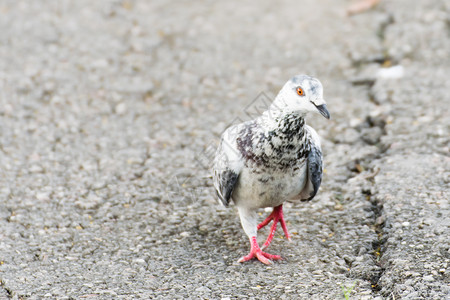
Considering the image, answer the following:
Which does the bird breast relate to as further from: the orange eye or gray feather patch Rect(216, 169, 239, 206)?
the orange eye

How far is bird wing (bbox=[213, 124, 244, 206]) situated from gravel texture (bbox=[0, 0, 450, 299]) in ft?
1.33

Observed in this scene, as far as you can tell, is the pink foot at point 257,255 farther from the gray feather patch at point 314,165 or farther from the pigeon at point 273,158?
the gray feather patch at point 314,165

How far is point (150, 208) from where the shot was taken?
4.05m

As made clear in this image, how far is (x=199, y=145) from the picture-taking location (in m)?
4.79

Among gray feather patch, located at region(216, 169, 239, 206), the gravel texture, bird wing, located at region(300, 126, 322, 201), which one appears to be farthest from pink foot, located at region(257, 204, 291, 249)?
gray feather patch, located at region(216, 169, 239, 206)

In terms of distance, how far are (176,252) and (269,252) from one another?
21.6 inches

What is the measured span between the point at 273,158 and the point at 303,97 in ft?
1.23

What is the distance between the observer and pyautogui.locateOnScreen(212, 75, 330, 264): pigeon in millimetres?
3168

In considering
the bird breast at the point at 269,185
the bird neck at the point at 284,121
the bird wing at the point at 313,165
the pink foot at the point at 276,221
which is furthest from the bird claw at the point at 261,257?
the bird neck at the point at 284,121

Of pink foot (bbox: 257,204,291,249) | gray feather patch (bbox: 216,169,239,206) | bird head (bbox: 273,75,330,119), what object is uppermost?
bird head (bbox: 273,75,330,119)

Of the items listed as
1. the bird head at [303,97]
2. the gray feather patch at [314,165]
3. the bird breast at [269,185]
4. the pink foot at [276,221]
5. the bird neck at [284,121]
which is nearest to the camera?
the bird head at [303,97]

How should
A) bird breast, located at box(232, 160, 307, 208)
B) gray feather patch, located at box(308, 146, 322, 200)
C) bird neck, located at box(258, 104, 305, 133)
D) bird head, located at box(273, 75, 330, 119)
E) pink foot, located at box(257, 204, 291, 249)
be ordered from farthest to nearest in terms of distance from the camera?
1. pink foot, located at box(257, 204, 291, 249)
2. gray feather patch, located at box(308, 146, 322, 200)
3. bird breast, located at box(232, 160, 307, 208)
4. bird neck, located at box(258, 104, 305, 133)
5. bird head, located at box(273, 75, 330, 119)

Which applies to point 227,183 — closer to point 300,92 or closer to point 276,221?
point 276,221

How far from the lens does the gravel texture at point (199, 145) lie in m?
3.34
